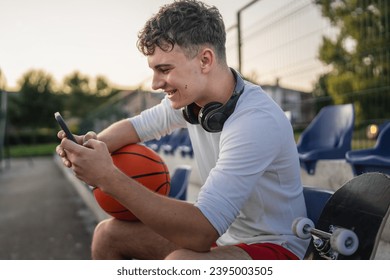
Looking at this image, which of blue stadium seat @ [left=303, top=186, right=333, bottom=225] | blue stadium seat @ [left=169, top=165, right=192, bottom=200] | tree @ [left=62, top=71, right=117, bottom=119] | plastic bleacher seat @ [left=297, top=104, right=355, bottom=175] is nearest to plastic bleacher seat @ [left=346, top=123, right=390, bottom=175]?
plastic bleacher seat @ [left=297, top=104, right=355, bottom=175]

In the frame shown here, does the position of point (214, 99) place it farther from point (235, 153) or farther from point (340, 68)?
point (340, 68)

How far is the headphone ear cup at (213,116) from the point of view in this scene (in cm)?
150

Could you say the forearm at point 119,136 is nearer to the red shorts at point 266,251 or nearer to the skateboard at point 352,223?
the red shorts at point 266,251

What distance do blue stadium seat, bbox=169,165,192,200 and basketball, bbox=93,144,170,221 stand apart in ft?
0.98

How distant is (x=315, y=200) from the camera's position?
5.07 feet

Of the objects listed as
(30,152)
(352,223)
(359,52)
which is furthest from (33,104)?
(352,223)

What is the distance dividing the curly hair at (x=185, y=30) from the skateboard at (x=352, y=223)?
0.59m

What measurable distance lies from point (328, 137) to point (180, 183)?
63.4 inches

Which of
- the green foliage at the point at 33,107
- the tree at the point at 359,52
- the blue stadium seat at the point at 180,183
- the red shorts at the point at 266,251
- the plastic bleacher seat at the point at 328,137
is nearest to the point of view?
the red shorts at the point at 266,251

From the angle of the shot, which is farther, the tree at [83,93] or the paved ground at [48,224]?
the tree at [83,93]

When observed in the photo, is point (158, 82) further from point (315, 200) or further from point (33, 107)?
point (33, 107)

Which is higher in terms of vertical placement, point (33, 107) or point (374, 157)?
point (374, 157)

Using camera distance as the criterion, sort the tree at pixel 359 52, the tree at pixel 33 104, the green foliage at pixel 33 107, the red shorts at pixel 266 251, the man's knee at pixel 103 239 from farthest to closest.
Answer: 1. the tree at pixel 33 104
2. the green foliage at pixel 33 107
3. the tree at pixel 359 52
4. the man's knee at pixel 103 239
5. the red shorts at pixel 266 251

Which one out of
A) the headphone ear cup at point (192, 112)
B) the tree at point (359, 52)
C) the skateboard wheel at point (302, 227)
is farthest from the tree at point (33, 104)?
the skateboard wheel at point (302, 227)
